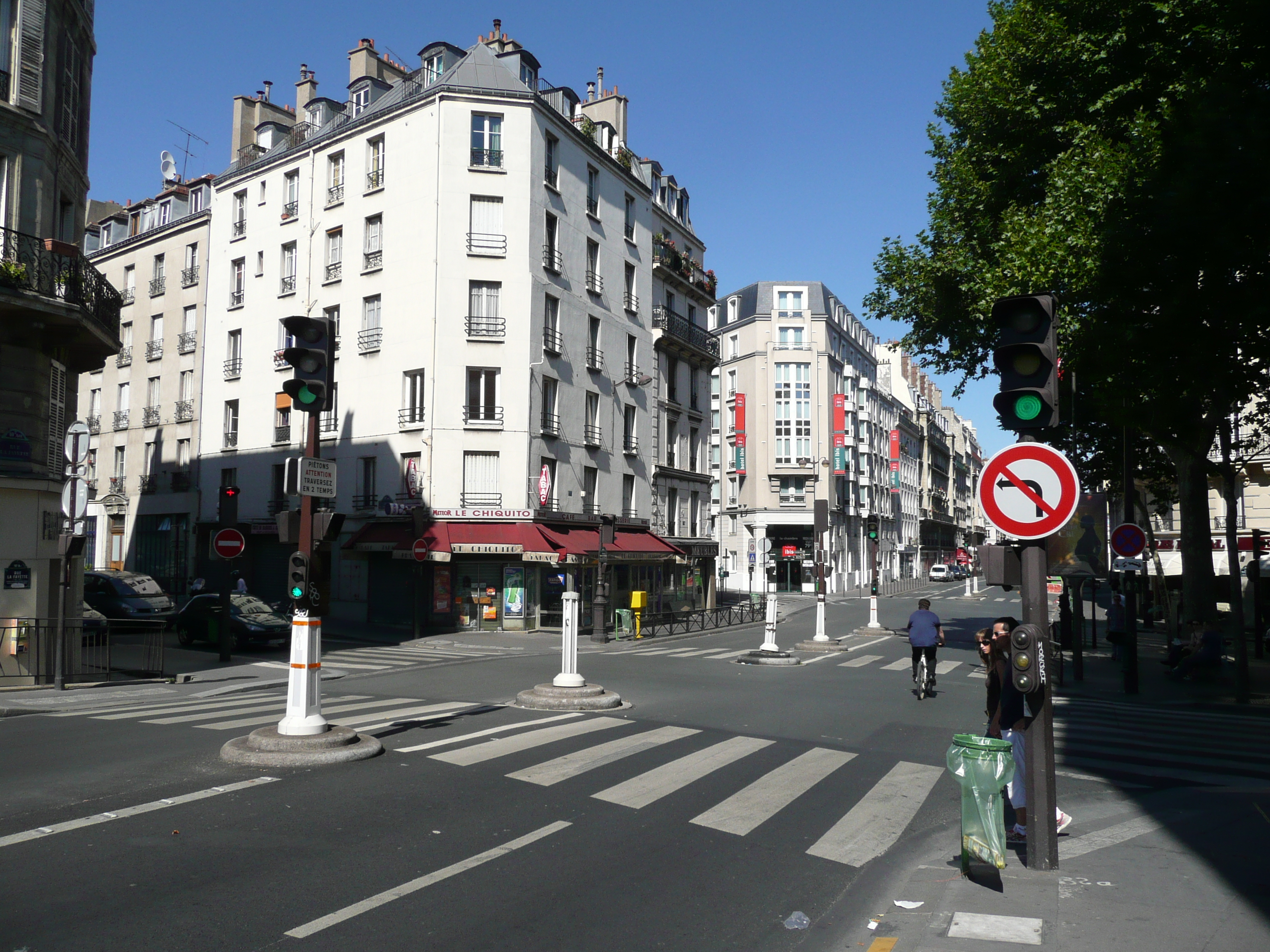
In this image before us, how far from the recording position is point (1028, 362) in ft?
19.0

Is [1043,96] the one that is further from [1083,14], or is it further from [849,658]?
[849,658]

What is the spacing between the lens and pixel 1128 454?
1823cm

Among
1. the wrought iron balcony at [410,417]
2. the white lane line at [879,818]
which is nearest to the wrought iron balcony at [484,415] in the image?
the wrought iron balcony at [410,417]

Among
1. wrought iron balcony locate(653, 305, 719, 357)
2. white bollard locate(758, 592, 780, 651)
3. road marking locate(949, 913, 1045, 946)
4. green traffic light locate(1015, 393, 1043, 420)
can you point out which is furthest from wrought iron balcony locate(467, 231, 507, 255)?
road marking locate(949, 913, 1045, 946)

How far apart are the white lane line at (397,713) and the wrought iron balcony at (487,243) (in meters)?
20.8

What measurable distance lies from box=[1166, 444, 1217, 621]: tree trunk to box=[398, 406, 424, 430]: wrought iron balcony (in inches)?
850

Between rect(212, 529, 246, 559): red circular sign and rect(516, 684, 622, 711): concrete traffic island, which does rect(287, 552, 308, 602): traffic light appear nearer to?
rect(516, 684, 622, 711): concrete traffic island

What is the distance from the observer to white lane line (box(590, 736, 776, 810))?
7766 mm

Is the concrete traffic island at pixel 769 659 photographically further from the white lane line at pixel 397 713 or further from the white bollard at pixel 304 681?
the white bollard at pixel 304 681

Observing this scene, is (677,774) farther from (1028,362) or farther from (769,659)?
(769,659)

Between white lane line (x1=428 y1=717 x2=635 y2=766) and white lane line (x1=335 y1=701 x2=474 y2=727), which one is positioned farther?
white lane line (x1=335 y1=701 x2=474 y2=727)

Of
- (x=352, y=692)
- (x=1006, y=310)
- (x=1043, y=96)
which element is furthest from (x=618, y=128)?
(x=1006, y=310)

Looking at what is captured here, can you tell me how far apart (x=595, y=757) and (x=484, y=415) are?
22639 millimetres

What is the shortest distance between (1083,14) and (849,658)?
14.0 meters
